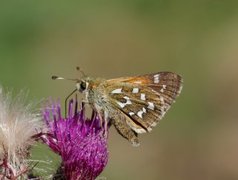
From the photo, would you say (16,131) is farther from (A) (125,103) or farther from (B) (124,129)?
(A) (125,103)

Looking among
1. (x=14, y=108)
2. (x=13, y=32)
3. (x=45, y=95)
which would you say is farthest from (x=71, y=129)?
(x=13, y=32)

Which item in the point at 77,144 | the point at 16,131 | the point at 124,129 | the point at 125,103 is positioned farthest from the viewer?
the point at 125,103

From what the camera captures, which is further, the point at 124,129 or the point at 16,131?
the point at 124,129

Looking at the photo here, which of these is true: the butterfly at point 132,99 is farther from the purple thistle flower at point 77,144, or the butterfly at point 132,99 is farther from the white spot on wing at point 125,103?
the purple thistle flower at point 77,144

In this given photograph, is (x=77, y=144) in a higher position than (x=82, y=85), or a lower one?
lower

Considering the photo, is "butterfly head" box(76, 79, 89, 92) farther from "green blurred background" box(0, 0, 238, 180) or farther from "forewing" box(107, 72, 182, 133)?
"green blurred background" box(0, 0, 238, 180)

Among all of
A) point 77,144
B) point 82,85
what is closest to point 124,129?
point 82,85
